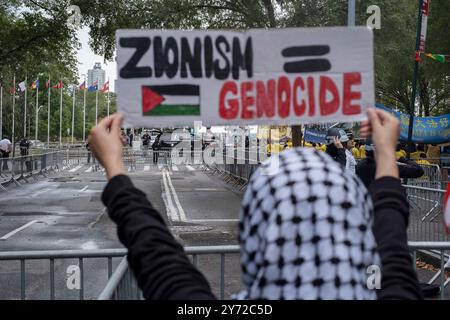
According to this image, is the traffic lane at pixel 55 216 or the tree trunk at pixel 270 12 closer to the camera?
the traffic lane at pixel 55 216

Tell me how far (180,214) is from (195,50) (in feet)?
47.1

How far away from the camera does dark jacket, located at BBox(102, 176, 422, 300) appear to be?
1.90 metres

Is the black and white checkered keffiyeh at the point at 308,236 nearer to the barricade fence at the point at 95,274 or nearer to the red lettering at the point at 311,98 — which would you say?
the red lettering at the point at 311,98

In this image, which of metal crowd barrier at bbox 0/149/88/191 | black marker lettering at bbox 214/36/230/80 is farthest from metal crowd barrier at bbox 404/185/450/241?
metal crowd barrier at bbox 0/149/88/191

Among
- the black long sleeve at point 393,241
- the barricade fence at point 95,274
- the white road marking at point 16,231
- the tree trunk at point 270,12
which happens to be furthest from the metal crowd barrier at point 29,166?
the black long sleeve at point 393,241

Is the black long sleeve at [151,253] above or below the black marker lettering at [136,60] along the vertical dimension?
below

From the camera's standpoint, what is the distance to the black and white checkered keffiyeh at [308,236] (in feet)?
5.57

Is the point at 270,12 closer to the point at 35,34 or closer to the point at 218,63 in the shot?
the point at 35,34

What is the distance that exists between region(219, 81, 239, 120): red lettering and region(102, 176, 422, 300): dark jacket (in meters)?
0.65

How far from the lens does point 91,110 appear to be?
4993 inches

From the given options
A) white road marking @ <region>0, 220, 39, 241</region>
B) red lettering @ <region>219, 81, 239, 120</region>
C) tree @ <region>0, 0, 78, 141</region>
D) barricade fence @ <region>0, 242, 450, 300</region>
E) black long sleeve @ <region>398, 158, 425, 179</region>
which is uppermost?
tree @ <region>0, 0, 78, 141</region>

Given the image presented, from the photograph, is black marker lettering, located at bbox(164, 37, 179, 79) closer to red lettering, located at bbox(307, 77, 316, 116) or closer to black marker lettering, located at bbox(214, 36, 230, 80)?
black marker lettering, located at bbox(214, 36, 230, 80)

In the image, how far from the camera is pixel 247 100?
2646 mm

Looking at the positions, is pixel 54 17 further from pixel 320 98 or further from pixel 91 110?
pixel 91 110
